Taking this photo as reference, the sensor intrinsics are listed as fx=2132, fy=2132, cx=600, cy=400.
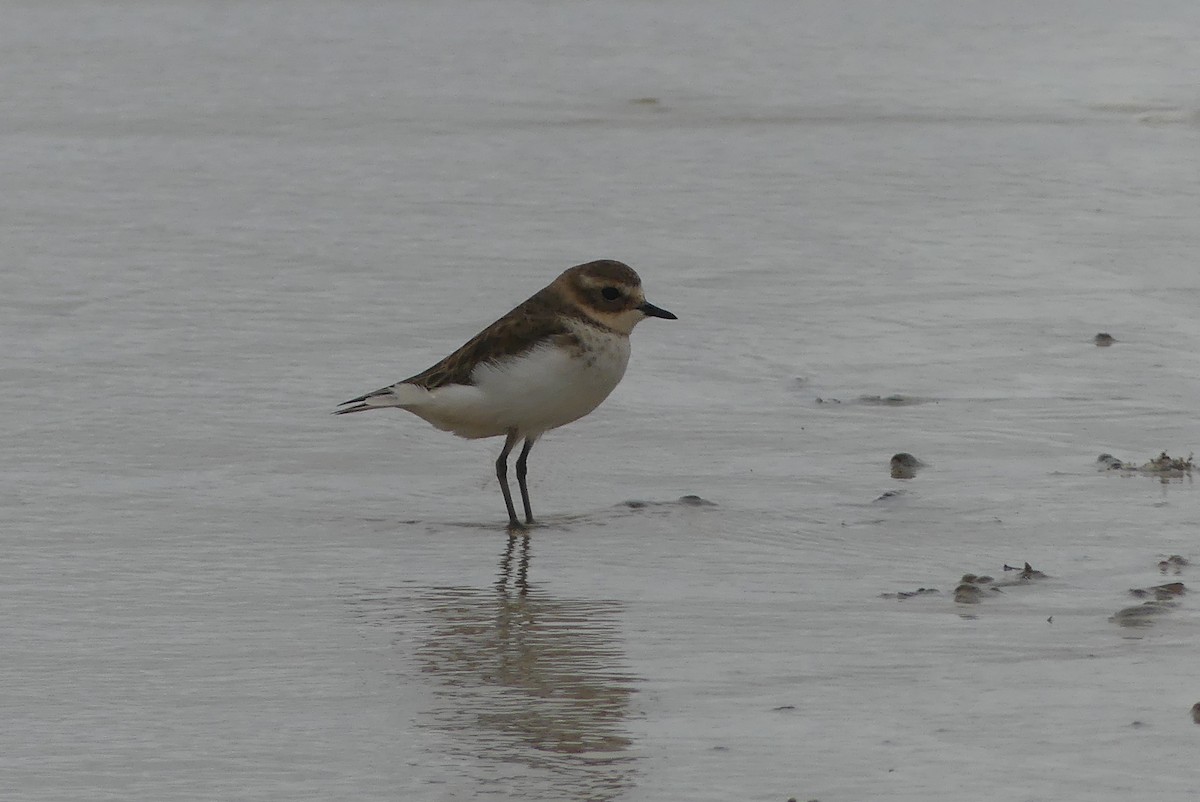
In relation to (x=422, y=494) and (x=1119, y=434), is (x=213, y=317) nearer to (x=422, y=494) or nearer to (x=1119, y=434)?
(x=422, y=494)

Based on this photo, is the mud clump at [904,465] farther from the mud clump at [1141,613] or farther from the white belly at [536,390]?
the mud clump at [1141,613]

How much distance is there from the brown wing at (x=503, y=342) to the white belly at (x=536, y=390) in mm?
34

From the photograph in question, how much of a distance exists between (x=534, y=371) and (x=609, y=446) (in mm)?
665

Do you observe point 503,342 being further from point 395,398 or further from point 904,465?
point 904,465

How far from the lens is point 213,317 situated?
8117 mm

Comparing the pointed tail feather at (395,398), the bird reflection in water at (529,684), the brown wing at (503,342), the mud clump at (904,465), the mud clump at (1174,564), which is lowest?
the bird reflection in water at (529,684)

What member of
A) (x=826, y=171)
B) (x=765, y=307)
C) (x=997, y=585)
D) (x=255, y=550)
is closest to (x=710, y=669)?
(x=997, y=585)

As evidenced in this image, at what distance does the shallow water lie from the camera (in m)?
3.99

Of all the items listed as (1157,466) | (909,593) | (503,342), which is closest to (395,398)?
(503,342)

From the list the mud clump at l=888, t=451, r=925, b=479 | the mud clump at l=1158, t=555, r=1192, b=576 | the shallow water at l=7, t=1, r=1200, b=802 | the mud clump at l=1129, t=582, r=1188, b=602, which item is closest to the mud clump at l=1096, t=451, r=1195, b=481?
the shallow water at l=7, t=1, r=1200, b=802

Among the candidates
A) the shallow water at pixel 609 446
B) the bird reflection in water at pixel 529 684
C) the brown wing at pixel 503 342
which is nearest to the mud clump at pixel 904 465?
the shallow water at pixel 609 446

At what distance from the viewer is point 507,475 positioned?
6.35 metres

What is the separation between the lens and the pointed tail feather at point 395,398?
618 cm

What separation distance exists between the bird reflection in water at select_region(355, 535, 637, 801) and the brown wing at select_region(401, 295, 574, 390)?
2.99ft
